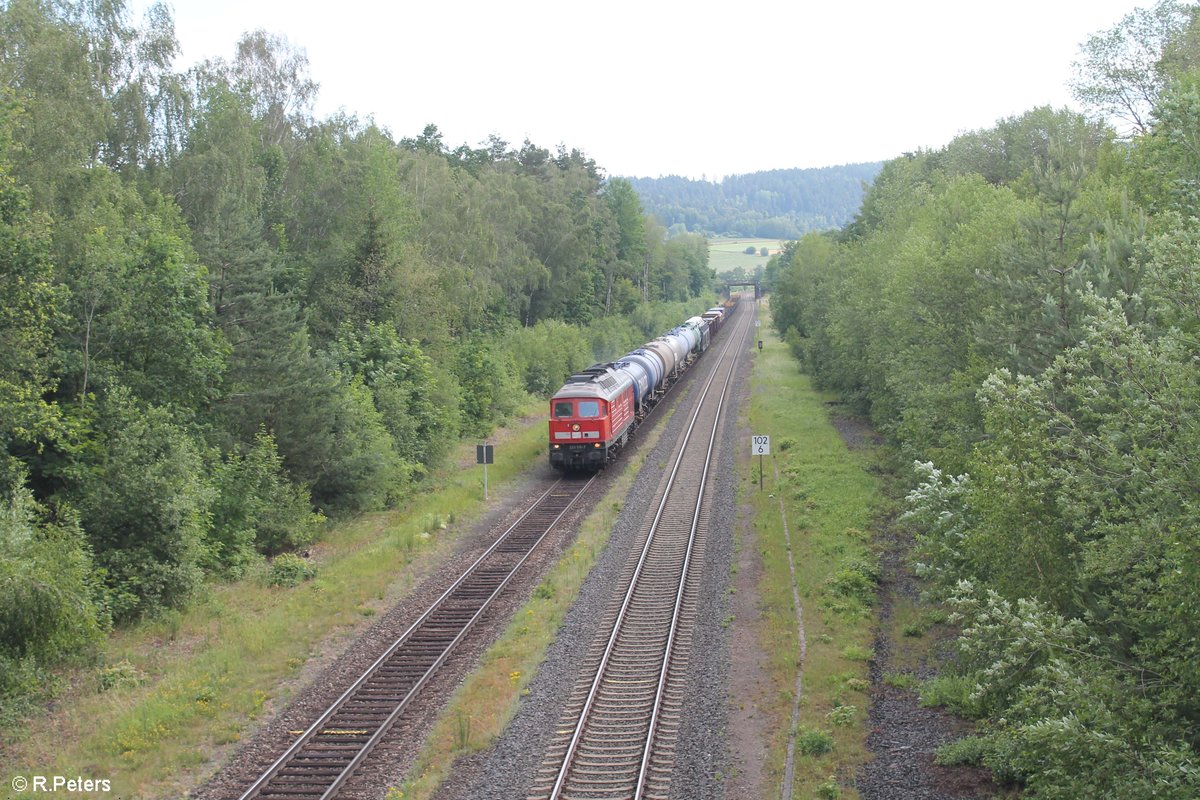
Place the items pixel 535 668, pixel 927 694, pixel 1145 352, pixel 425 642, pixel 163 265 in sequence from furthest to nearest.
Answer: pixel 163 265
pixel 425 642
pixel 535 668
pixel 927 694
pixel 1145 352

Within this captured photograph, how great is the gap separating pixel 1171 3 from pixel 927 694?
33566 millimetres

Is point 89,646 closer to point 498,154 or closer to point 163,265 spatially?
point 163,265

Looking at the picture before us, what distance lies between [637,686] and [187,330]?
1372 cm

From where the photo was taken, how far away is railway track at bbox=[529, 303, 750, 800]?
12.2 m

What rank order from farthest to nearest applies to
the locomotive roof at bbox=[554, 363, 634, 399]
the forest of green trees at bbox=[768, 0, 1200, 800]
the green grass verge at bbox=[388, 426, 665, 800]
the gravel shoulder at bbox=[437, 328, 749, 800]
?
the locomotive roof at bbox=[554, 363, 634, 399] → the green grass verge at bbox=[388, 426, 665, 800] → the gravel shoulder at bbox=[437, 328, 749, 800] → the forest of green trees at bbox=[768, 0, 1200, 800]

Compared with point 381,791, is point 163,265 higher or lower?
higher

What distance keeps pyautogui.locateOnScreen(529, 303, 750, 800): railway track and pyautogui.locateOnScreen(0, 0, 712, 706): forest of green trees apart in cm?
848

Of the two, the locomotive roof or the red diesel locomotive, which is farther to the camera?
the locomotive roof

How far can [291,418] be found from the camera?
82.7 ft

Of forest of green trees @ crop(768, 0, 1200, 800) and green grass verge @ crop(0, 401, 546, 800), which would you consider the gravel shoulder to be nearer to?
forest of green trees @ crop(768, 0, 1200, 800)

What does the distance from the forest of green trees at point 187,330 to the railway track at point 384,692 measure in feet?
15.9

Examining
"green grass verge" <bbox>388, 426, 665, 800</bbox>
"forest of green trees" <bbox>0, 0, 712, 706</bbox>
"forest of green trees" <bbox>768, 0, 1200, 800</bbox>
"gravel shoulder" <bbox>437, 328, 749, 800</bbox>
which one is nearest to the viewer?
"forest of green trees" <bbox>768, 0, 1200, 800</bbox>

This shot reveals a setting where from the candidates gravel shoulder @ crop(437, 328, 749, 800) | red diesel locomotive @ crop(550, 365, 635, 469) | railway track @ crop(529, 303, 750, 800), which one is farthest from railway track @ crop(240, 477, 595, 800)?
red diesel locomotive @ crop(550, 365, 635, 469)

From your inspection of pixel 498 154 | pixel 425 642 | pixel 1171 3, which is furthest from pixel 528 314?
pixel 425 642
